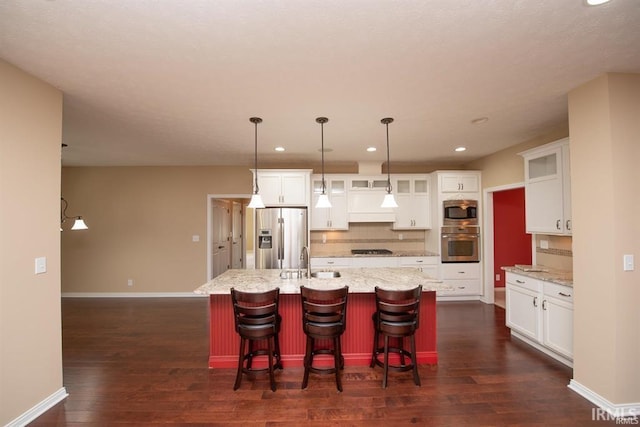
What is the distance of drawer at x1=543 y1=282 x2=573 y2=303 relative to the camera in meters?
2.81

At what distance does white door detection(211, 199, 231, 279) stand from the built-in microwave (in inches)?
179

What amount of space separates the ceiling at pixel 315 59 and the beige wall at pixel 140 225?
7.24 feet

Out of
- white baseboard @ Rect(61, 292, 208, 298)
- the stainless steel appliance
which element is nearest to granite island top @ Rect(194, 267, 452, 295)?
the stainless steel appliance

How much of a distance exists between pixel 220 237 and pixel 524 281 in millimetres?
5538

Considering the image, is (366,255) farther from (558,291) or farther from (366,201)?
(558,291)

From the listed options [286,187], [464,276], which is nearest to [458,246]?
[464,276]

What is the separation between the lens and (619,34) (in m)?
1.80

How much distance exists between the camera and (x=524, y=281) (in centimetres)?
346

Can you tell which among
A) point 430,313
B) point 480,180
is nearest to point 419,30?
point 430,313

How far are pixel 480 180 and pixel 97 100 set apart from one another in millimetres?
5739

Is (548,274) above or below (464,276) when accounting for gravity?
above

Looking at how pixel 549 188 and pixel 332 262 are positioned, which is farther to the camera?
pixel 332 262

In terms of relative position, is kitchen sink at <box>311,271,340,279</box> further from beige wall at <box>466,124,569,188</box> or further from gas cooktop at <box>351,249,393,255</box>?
beige wall at <box>466,124,569,188</box>

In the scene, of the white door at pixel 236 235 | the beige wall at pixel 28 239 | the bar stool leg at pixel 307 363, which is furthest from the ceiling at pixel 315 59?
the white door at pixel 236 235
